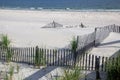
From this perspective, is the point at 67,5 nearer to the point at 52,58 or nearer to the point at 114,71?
the point at 52,58

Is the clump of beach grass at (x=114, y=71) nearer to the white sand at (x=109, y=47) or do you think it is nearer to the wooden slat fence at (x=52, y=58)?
the wooden slat fence at (x=52, y=58)

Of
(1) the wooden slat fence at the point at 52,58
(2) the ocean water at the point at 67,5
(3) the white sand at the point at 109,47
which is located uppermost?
(1) the wooden slat fence at the point at 52,58

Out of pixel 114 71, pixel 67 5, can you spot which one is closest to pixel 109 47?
pixel 114 71

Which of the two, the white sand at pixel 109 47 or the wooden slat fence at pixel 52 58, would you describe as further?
the white sand at pixel 109 47

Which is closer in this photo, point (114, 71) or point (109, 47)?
point (114, 71)

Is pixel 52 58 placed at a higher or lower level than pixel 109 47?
higher

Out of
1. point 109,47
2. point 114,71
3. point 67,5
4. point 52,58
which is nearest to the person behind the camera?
point 114,71

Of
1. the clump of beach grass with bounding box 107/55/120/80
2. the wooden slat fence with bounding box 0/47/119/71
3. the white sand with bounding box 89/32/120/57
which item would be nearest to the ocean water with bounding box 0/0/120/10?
the white sand with bounding box 89/32/120/57

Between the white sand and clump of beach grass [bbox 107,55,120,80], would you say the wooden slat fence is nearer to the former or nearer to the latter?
clump of beach grass [bbox 107,55,120,80]

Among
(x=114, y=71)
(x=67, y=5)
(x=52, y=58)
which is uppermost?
(x=114, y=71)

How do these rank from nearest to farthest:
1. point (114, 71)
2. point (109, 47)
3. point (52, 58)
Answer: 1. point (114, 71)
2. point (52, 58)
3. point (109, 47)

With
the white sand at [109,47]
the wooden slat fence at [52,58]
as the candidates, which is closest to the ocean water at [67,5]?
the white sand at [109,47]

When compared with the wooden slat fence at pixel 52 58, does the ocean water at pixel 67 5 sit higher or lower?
lower

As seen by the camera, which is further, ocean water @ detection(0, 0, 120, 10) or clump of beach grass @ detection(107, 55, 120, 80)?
ocean water @ detection(0, 0, 120, 10)
